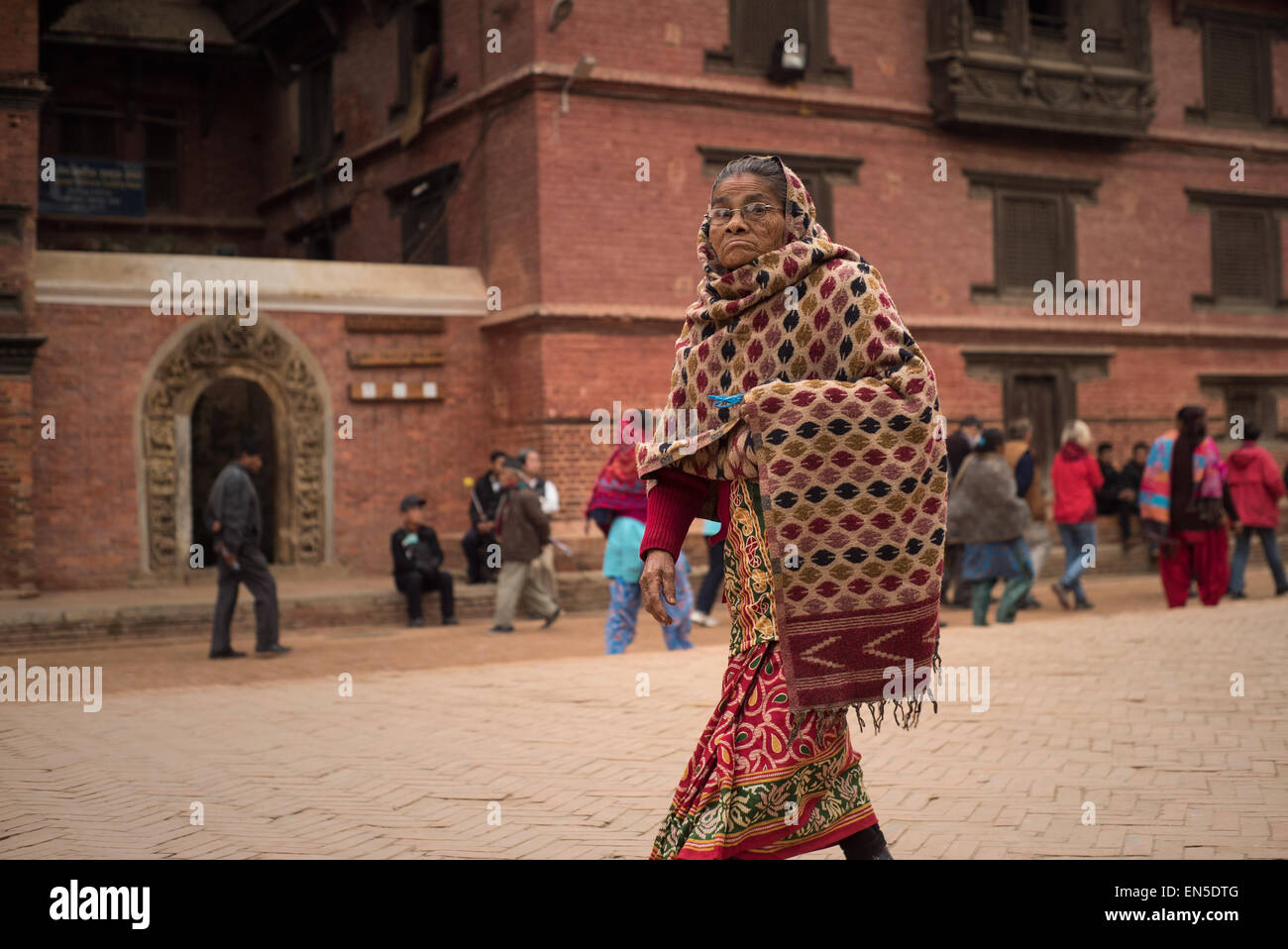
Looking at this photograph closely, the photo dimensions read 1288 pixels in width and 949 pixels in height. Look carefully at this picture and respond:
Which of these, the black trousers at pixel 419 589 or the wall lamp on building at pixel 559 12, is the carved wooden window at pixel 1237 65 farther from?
the black trousers at pixel 419 589

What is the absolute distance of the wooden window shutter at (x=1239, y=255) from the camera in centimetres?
2375

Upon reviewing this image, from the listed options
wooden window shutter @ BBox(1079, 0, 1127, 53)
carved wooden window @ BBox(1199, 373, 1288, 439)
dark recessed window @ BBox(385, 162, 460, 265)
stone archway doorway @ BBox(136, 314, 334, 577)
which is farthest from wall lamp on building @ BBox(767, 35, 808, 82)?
carved wooden window @ BBox(1199, 373, 1288, 439)

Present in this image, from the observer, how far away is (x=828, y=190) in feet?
66.8

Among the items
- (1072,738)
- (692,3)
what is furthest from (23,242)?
(1072,738)

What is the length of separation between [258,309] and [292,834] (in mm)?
13844

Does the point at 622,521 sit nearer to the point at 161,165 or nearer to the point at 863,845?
the point at 863,845

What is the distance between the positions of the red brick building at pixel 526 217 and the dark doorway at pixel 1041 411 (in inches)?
2.2

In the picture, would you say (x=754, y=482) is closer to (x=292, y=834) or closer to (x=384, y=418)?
(x=292, y=834)

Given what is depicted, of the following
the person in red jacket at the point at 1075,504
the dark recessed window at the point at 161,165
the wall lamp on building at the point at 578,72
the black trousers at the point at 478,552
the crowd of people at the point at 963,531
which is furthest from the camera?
the dark recessed window at the point at 161,165

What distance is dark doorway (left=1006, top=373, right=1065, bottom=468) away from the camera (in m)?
22.0

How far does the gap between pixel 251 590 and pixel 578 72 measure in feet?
28.2

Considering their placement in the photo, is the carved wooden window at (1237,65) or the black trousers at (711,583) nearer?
the black trousers at (711,583)

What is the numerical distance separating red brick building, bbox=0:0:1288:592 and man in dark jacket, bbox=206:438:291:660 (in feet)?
14.5

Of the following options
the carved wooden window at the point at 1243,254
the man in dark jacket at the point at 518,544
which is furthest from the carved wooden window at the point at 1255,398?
the man in dark jacket at the point at 518,544
